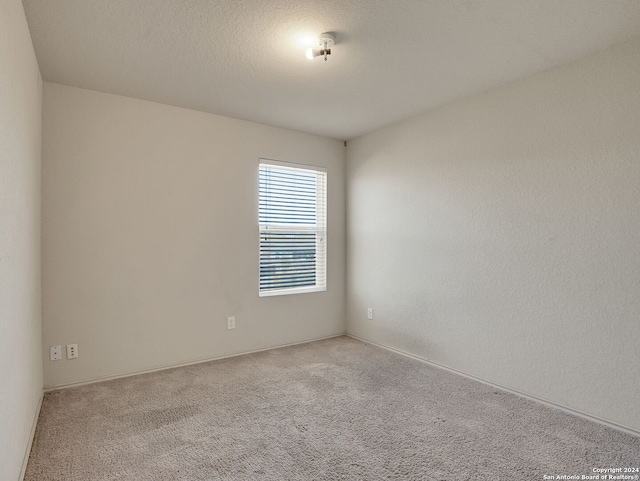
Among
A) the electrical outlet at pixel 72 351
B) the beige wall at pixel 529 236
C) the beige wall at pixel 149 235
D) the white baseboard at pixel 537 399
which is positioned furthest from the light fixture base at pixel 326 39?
the electrical outlet at pixel 72 351

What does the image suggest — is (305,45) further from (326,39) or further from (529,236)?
(529,236)

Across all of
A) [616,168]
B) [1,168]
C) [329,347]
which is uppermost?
[616,168]

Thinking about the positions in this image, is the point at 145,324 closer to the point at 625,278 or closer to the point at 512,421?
the point at 512,421

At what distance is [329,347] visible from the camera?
3918mm

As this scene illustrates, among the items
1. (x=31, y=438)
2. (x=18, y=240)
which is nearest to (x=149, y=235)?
(x=18, y=240)

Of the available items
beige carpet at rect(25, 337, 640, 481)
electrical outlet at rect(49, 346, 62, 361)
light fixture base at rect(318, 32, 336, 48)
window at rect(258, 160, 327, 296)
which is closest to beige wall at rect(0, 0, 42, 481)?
electrical outlet at rect(49, 346, 62, 361)

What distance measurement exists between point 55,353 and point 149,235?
115 centimetres

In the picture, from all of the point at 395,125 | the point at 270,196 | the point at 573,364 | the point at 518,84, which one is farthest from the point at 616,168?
the point at 270,196

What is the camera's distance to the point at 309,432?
2.19 m

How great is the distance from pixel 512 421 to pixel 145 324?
2973 millimetres

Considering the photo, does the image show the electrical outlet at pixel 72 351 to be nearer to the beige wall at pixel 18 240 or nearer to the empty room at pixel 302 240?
the empty room at pixel 302 240

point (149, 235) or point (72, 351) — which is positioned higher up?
point (149, 235)

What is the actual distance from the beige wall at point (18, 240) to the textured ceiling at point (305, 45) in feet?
1.17

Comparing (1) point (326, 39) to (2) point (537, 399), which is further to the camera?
(2) point (537, 399)
